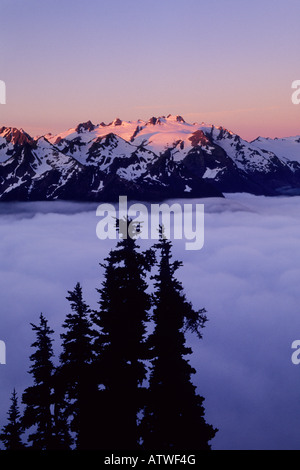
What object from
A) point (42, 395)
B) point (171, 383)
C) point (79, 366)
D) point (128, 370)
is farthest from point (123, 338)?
point (42, 395)

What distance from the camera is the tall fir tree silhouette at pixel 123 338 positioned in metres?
20.9

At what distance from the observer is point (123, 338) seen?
21000 mm

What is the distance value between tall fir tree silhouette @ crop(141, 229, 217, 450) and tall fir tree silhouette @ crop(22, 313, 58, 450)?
5766 mm

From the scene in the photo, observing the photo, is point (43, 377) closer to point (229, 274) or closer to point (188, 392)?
point (188, 392)

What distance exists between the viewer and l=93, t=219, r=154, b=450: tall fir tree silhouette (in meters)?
20.9

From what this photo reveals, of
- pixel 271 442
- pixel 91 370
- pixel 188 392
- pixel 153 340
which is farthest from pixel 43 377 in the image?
pixel 271 442

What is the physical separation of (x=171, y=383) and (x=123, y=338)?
3.79 m

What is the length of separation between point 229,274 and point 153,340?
16878 centimetres

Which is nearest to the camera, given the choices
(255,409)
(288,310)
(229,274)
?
(255,409)

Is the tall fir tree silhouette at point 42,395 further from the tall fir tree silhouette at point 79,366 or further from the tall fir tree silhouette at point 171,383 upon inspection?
the tall fir tree silhouette at point 171,383

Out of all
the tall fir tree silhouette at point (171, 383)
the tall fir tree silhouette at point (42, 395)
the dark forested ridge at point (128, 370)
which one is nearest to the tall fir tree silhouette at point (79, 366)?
the dark forested ridge at point (128, 370)

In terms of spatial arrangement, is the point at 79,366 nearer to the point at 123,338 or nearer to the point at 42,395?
the point at 42,395

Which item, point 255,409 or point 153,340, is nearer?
point 153,340
